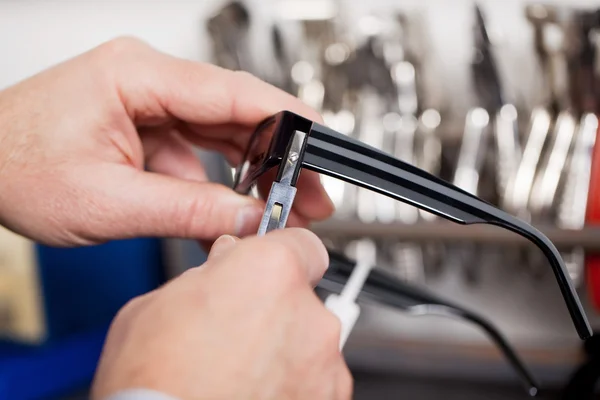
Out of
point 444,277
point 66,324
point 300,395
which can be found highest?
point 300,395

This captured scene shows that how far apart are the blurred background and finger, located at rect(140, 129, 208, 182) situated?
0.56 feet

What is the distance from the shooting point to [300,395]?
204mm

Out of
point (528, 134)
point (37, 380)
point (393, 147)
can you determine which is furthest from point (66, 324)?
point (528, 134)

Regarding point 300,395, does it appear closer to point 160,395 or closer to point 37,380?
point 160,395

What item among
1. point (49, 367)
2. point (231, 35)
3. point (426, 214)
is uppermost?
point (231, 35)

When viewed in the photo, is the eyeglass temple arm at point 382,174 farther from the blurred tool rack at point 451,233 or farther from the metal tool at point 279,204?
the blurred tool rack at point 451,233

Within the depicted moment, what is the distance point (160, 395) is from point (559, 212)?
1.47 ft

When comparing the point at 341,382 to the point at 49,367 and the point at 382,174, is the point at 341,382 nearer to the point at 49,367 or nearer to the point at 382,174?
the point at 382,174

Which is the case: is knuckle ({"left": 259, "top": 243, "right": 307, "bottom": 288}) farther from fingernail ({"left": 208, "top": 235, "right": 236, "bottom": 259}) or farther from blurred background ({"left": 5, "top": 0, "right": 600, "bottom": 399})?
blurred background ({"left": 5, "top": 0, "right": 600, "bottom": 399})

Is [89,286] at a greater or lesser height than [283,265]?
lesser

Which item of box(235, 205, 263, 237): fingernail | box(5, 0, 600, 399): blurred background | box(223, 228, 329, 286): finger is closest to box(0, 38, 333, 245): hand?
box(235, 205, 263, 237): fingernail

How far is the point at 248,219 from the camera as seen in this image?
0.33 metres

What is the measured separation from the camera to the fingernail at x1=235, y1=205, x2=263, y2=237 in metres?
0.33

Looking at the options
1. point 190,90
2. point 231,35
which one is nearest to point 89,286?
point 231,35
